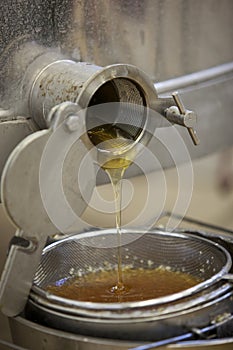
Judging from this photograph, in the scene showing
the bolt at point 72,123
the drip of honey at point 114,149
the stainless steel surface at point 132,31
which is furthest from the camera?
the stainless steel surface at point 132,31

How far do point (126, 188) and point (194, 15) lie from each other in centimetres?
49

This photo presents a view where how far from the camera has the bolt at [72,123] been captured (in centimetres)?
105

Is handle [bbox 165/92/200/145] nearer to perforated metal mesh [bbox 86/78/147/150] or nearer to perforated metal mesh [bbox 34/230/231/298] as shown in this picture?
perforated metal mesh [bbox 86/78/147/150]

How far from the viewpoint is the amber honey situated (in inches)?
49.4

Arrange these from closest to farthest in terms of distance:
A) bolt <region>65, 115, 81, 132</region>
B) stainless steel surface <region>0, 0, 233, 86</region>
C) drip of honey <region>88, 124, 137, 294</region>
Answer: bolt <region>65, 115, 81, 132</region> → drip of honey <region>88, 124, 137, 294</region> → stainless steel surface <region>0, 0, 233, 86</region>

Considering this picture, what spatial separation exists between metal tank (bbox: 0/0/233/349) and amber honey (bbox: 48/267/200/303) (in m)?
0.12

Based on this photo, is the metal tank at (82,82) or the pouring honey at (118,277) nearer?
the metal tank at (82,82)

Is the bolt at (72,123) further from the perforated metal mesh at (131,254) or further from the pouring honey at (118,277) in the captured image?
the perforated metal mesh at (131,254)

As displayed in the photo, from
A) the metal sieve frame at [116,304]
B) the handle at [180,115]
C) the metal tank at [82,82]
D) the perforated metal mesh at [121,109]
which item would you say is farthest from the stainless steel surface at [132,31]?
the metal sieve frame at [116,304]

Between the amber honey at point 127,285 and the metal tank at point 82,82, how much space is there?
12 cm

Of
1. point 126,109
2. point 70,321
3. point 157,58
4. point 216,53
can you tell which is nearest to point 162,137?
point 157,58

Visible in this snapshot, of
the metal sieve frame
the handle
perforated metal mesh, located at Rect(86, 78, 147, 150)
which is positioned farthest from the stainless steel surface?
the metal sieve frame

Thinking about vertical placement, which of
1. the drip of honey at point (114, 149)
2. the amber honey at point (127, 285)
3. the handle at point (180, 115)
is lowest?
the amber honey at point (127, 285)

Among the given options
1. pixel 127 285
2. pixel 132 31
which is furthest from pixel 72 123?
pixel 132 31
